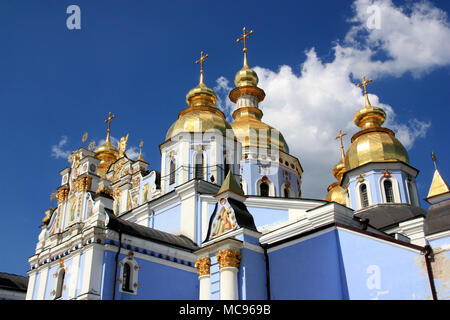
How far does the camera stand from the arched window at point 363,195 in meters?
22.4

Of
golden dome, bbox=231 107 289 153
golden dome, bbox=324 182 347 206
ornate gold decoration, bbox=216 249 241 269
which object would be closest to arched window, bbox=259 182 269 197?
golden dome, bbox=231 107 289 153

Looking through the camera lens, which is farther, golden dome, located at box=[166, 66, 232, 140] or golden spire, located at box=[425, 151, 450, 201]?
golden dome, located at box=[166, 66, 232, 140]

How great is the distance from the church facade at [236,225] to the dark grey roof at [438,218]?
0.14ft

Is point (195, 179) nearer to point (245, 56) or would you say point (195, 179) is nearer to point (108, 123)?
point (108, 123)

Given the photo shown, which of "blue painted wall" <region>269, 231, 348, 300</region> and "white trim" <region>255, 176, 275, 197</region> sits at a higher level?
"white trim" <region>255, 176, 275, 197</region>

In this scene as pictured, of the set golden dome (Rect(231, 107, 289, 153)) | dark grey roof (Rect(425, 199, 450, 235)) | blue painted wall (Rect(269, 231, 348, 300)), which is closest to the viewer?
dark grey roof (Rect(425, 199, 450, 235))

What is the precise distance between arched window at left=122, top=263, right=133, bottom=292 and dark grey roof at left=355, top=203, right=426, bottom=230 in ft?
30.4

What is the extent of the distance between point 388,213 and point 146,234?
1004 cm

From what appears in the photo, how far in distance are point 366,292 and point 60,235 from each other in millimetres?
12273

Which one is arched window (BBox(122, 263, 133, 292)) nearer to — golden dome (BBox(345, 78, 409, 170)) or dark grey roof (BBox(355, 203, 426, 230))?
dark grey roof (BBox(355, 203, 426, 230))

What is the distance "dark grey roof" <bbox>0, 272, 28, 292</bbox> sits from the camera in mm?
21234

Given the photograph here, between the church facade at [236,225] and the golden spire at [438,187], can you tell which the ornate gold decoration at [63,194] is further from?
the golden spire at [438,187]

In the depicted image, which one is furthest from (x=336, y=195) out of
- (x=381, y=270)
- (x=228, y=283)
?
(x=228, y=283)
